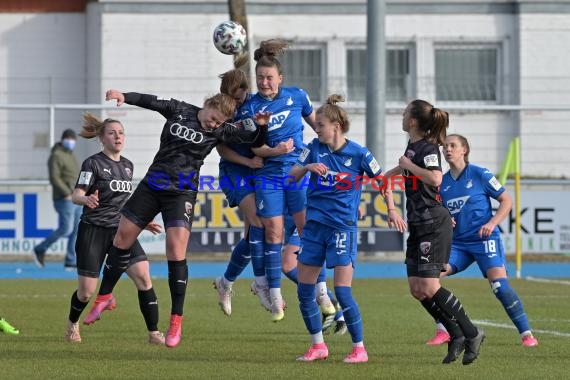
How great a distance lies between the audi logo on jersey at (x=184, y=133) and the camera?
10.3 metres

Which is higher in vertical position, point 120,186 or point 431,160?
point 431,160

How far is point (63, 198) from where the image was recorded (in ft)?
66.9

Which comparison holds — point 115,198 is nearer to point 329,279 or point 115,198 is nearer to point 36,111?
point 329,279

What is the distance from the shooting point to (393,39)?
2772 centimetres

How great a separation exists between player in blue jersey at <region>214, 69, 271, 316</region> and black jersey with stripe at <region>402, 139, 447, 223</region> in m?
1.85

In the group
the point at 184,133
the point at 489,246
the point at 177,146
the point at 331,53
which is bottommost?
the point at 489,246

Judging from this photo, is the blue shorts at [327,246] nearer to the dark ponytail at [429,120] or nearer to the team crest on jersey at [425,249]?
the team crest on jersey at [425,249]

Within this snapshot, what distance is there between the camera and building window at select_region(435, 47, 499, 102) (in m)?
26.9

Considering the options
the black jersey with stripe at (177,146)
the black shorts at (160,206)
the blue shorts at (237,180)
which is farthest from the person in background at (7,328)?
the blue shorts at (237,180)

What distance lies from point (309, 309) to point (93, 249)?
224 centimetres

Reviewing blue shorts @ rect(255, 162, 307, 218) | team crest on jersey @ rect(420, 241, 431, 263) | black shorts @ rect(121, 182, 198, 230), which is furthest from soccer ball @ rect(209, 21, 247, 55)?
team crest on jersey @ rect(420, 241, 431, 263)

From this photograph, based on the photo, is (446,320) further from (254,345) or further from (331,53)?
(331,53)
